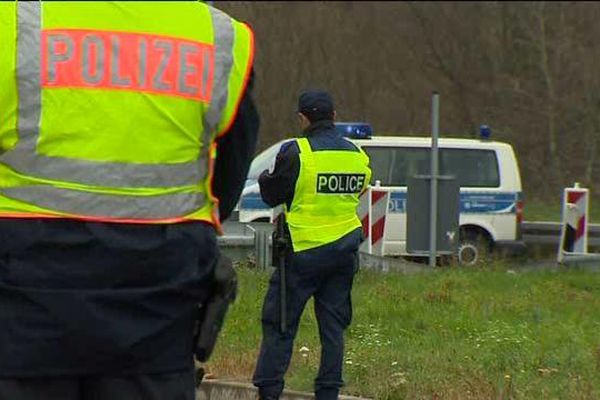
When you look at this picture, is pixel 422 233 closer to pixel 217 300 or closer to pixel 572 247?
pixel 572 247

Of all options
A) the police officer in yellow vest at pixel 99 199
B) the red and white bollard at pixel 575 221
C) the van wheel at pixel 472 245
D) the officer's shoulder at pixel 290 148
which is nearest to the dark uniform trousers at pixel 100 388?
the police officer in yellow vest at pixel 99 199

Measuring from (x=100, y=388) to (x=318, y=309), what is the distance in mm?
4635

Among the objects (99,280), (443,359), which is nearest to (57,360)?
(99,280)

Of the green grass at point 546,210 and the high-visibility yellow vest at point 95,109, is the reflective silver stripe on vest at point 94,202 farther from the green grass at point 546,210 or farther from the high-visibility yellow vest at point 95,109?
the green grass at point 546,210

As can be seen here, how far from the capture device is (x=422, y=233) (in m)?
15.0

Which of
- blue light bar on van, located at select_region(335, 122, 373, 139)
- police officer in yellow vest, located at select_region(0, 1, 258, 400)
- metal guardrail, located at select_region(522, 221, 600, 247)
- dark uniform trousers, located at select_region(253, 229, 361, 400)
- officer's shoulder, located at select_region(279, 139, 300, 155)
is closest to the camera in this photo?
police officer in yellow vest, located at select_region(0, 1, 258, 400)

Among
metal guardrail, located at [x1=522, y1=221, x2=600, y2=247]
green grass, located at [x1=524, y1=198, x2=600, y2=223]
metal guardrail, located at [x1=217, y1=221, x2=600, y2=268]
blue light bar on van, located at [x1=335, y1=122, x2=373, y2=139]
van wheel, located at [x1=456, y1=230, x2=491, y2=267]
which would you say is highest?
blue light bar on van, located at [x1=335, y1=122, x2=373, y2=139]

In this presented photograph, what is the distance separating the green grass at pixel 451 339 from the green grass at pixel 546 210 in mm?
14593

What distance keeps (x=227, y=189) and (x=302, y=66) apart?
106 feet

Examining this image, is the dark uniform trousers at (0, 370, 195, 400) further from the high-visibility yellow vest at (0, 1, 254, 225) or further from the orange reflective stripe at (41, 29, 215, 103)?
the orange reflective stripe at (41, 29, 215, 103)

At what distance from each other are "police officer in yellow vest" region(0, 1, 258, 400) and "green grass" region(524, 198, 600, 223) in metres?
24.3

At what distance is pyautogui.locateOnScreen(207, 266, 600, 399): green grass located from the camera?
7535 millimetres

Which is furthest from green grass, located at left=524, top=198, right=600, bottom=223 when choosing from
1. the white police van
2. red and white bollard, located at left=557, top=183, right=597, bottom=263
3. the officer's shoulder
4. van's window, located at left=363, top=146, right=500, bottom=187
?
the officer's shoulder

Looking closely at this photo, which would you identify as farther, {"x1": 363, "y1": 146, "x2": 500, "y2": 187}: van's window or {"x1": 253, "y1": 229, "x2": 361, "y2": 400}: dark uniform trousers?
{"x1": 363, "y1": 146, "x2": 500, "y2": 187}: van's window
